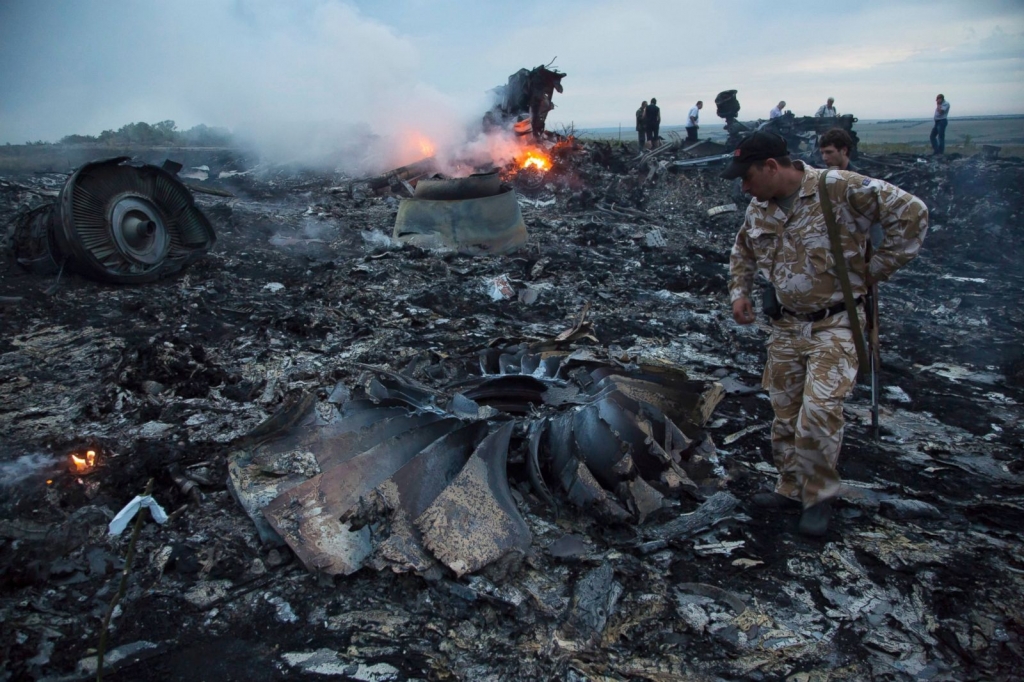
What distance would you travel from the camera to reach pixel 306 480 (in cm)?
293

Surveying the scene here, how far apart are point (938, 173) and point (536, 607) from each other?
13752mm

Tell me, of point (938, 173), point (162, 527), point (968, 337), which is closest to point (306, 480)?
point (162, 527)

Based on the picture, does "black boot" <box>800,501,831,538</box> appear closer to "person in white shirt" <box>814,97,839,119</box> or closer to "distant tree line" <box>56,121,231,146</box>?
"person in white shirt" <box>814,97,839,119</box>

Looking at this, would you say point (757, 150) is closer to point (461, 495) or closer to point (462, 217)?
point (461, 495)

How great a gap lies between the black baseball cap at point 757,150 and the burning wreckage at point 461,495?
1293 millimetres

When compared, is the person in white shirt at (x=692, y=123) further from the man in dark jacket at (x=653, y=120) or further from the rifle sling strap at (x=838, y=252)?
the rifle sling strap at (x=838, y=252)

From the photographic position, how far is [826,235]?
2748 millimetres

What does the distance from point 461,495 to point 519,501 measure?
438mm

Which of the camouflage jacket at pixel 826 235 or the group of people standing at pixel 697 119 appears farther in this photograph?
the group of people standing at pixel 697 119

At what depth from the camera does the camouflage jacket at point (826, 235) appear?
2643 millimetres

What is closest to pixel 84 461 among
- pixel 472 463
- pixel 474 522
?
pixel 472 463

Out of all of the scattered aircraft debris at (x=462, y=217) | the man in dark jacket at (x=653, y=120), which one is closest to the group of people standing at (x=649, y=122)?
the man in dark jacket at (x=653, y=120)

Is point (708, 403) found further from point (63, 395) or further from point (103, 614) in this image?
point (63, 395)

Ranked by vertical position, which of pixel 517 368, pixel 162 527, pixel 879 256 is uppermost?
pixel 879 256
